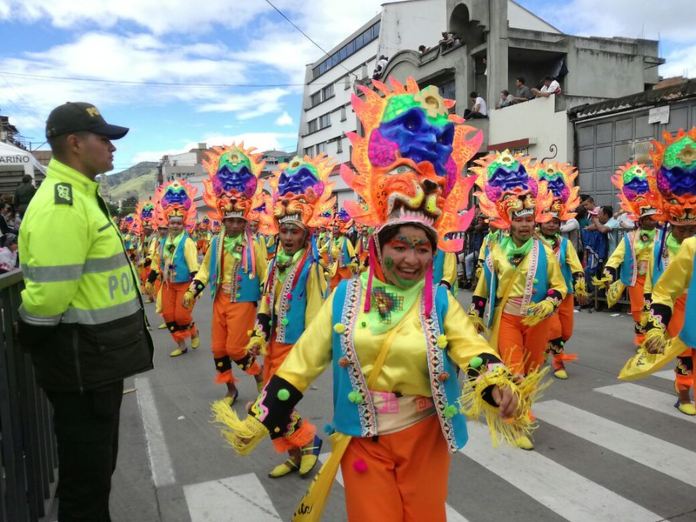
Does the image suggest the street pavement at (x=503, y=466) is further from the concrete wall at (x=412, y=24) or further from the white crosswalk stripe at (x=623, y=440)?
the concrete wall at (x=412, y=24)

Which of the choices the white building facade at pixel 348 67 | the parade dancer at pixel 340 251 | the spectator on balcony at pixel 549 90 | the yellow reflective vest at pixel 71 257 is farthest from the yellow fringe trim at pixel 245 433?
Result: the white building facade at pixel 348 67

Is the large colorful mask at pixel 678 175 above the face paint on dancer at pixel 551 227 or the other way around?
above

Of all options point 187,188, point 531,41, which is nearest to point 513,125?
point 531,41

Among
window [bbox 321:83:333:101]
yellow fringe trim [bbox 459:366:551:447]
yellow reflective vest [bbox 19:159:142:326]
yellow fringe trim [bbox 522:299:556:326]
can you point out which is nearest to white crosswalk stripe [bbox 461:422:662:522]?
yellow fringe trim [bbox 522:299:556:326]

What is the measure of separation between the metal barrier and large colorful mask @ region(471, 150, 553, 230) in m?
4.08

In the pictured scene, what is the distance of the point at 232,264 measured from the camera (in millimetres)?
5855

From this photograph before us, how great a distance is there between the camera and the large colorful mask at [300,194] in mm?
4672

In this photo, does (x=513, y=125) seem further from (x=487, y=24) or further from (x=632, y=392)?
(x=632, y=392)

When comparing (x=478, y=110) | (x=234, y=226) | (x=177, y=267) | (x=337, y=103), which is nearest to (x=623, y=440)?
(x=234, y=226)

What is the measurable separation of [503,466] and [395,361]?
2450 millimetres

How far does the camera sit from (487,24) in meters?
17.8

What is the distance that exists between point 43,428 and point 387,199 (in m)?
2.82

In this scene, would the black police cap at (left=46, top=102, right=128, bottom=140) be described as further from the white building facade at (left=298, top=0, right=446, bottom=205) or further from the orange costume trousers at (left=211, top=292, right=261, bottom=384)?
the white building facade at (left=298, top=0, right=446, bottom=205)

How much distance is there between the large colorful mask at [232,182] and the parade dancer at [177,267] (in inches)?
93.4
